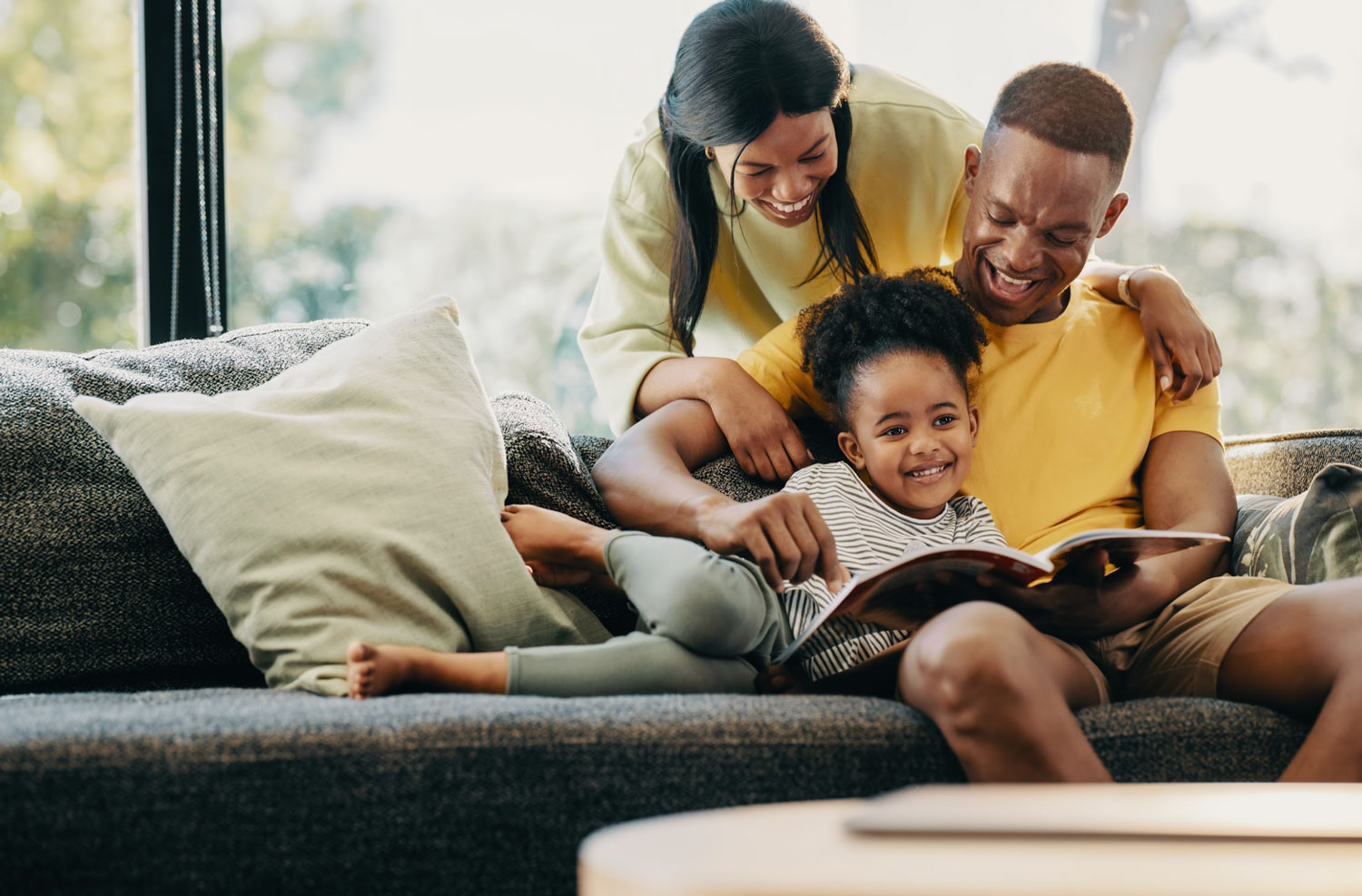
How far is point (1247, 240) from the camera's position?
9.87 ft

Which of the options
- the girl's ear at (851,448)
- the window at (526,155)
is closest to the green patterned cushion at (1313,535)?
the girl's ear at (851,448)

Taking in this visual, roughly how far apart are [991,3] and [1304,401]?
56.7 inches

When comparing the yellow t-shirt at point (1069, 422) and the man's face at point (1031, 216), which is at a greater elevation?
the man's face at point (1031, 216)

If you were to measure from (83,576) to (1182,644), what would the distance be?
129cm

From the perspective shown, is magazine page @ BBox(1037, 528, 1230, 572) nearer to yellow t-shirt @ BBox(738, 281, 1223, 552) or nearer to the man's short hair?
yellow t-shirt @ BBox(738, 281, 1223, 552)

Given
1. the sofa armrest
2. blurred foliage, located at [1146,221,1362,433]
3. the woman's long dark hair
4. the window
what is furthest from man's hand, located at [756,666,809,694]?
blurred foliage, located at [1146,221,1362,433]

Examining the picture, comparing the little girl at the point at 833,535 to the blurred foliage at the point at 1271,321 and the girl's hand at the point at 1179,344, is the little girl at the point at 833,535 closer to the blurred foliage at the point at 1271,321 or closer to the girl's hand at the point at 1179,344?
the girl's hand at the point at 1179,344

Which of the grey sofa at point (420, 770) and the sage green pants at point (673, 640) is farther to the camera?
the sage green pants at point (673, 640)

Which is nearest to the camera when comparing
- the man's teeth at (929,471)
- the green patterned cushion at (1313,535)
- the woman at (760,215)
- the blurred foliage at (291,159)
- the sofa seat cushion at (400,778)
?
the sofa seat cushion at (400,778)

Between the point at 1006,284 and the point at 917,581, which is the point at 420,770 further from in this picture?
the point at 1006,284

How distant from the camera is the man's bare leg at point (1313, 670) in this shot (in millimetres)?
1029

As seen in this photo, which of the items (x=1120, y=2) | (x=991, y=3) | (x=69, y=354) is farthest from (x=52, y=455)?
(x=1120, y=2)

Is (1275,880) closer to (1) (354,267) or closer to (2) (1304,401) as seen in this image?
(1) (354,267)

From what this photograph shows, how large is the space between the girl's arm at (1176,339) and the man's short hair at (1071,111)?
0.68ft
